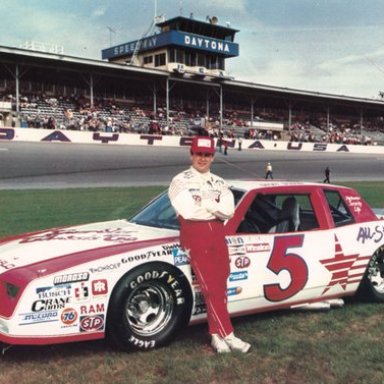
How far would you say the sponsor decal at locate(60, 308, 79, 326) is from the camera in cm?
355

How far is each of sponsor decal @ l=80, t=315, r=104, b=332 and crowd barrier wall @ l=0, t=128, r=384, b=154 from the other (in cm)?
2749

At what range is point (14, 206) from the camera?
14.9 meters

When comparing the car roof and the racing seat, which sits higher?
the car roof

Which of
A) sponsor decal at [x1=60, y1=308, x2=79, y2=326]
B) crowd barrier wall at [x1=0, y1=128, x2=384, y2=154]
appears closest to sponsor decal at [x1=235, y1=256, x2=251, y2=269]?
sponsor decal at [x1=60, y1=308, x2=79, y2=326]

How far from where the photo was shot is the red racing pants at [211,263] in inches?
147

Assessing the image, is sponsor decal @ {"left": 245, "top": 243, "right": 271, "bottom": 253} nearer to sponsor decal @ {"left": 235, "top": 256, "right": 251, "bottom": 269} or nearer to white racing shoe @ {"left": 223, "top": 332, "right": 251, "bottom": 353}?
sponsor decal @ {"left": 235, "top": 256, "right": 251, "bottom": 269}

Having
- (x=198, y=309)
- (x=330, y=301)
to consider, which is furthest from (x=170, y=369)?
(x=330, y=301)

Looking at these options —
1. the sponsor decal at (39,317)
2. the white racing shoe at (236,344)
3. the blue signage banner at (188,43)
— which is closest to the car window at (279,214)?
the white racing shoe at (236,344)

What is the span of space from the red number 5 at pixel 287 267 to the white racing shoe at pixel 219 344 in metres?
0.71

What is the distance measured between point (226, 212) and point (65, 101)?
1474 inches

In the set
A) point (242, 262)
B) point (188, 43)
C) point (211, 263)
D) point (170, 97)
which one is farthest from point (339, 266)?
point (188, 43)

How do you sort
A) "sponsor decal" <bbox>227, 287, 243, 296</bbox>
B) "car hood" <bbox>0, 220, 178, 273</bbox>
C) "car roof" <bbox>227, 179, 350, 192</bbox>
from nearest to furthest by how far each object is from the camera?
1. "car hood" <bbox>0, 220, 178, 273</bbox>
2. "sponsor decal" <bbox>227, 287, 243, 296</bbox>
3. "car roof" <bbox>227, 179, 350, 192</bbox>

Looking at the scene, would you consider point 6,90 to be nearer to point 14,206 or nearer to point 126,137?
point 126,137

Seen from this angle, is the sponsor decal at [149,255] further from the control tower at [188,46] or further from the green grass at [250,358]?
the control tower at [188,46]
